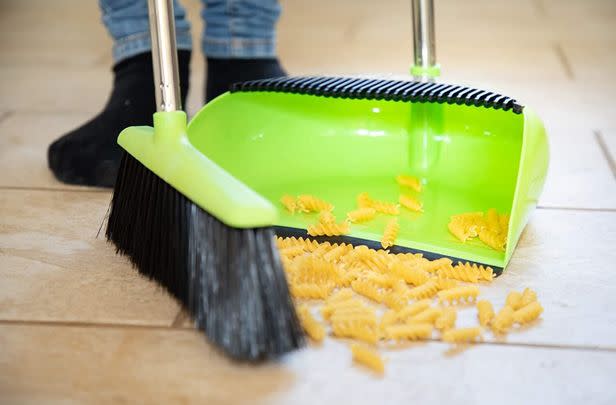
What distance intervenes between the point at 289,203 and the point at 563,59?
90 centimetres

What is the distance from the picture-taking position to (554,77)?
60.4 inches

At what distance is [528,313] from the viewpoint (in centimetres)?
74

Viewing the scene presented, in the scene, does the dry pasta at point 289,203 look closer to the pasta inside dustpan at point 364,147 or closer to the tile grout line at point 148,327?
the pasta inside dustpan at point 364,147

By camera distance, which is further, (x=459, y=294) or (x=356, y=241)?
(x=356, y=241)

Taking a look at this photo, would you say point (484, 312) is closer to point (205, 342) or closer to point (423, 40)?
point (205, 342)

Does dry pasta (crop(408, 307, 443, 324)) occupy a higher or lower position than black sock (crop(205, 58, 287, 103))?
lower

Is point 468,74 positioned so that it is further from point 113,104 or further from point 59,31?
point 59,31

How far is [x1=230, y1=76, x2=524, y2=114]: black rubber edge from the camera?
33.7 inches

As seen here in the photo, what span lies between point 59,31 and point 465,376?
1.49m

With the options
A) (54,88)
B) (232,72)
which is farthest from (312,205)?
(54,88)

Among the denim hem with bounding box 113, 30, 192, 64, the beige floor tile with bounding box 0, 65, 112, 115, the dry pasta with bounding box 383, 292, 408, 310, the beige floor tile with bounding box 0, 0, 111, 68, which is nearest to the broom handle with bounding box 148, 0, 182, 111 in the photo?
the dry pasta with bounding box 383, 292, 408, 310

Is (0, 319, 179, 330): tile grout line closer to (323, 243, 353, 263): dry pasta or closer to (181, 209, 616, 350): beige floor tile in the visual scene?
(181, 209, 616, 350): beige floor tile

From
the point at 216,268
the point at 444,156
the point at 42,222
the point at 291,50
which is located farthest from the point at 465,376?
the point at 291,50

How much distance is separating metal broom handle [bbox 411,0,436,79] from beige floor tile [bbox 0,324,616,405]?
1.40 feet
